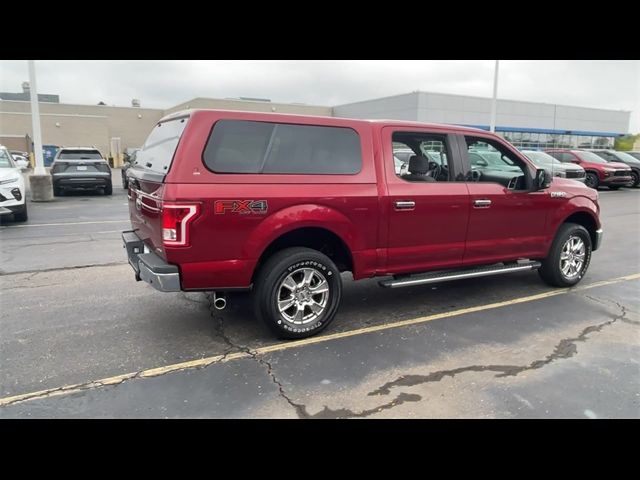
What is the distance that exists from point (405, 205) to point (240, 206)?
172 centimetres

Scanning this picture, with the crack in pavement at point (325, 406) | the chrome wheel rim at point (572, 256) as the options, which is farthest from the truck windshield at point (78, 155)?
the chrome wheel rim at point (572, 256)

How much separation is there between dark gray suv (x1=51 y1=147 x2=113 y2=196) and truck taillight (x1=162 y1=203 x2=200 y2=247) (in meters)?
14.0

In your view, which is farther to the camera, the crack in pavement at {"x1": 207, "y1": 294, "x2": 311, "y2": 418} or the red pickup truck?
the red pickup truck

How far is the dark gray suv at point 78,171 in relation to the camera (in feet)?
51.7

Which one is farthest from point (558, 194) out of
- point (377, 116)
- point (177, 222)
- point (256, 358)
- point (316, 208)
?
point (377, 116)

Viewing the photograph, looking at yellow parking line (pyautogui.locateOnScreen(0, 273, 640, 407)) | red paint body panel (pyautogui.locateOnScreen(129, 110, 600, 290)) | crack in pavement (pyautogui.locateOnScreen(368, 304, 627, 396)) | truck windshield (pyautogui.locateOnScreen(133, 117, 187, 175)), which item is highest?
truck windshield (pyautogui.locateOnScreen(133, 117, 187, 175))

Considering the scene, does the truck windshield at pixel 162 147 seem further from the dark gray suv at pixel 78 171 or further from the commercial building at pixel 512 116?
the commercial building at pixel 512 116

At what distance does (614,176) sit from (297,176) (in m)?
19.2

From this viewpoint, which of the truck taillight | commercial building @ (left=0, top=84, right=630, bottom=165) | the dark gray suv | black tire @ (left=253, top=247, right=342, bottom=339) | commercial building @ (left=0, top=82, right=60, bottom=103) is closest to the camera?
the truck taillight

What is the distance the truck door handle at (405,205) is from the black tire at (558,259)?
7.59ft

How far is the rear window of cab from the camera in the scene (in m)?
3.95

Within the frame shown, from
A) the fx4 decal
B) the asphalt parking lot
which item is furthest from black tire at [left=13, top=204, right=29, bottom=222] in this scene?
the fx4 decal

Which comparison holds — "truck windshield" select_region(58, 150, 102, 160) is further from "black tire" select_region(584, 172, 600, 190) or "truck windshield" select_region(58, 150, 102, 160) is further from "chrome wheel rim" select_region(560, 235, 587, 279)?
"black tire" select_region(584, 172, 600, 190)

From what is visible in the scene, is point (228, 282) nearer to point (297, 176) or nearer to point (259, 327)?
point (259, 327)
